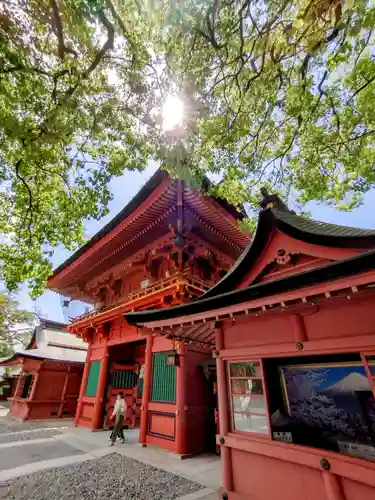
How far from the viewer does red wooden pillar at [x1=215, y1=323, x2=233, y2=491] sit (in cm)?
436

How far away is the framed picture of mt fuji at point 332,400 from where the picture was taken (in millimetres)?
4562

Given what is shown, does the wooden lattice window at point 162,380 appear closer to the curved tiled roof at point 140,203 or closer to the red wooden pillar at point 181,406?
the red wooden pillar at point 181,406

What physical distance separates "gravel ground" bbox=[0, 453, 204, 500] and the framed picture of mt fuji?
266 centimetres

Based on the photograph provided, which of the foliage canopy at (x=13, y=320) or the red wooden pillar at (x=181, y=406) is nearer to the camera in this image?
the red wooden pillar at (x=181, y=406)

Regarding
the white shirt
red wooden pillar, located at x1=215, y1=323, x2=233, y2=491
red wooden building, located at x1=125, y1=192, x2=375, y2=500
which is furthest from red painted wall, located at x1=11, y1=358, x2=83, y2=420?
red wooden pillar, located at x1=215, y1=323, x2=233, y2=491

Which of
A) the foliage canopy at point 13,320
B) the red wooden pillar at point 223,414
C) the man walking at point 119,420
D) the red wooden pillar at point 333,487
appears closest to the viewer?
the red wooden pillar at point 333,487

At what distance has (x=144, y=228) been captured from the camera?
10305 millimetres

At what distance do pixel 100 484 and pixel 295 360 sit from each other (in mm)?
4811

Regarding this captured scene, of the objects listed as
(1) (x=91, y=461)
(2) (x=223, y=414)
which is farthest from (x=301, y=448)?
(1) (x=91, y=461)

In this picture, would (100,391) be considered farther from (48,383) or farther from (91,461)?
(48,383)

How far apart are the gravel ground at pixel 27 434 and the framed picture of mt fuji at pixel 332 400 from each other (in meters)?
9.87

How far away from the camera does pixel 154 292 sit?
8.94 metres

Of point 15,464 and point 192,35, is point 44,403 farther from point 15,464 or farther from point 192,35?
point 192,35

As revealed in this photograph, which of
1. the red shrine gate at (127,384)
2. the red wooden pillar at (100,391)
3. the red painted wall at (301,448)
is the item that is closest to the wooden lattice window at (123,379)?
the red shrine gate at (127,384)
